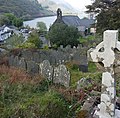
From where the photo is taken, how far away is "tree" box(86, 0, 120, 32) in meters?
23.4

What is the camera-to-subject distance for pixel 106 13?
2436 centimetres

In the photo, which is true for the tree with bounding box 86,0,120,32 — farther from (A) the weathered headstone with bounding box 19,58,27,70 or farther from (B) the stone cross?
(B) the stone cross

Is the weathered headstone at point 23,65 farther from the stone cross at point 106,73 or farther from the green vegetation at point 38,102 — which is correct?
the stone cross at point 106,73

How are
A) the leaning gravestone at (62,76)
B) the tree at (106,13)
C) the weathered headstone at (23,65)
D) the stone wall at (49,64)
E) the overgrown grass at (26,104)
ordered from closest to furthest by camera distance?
the overgrown grass at (26,104) → the leaning gravestone at (62,76) → the stone wall at (49,64) → the weathered headstone at (23,65) → the tree at (106,13)

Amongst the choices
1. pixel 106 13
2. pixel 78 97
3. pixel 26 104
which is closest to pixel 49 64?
pixel 78 97

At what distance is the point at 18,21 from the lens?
69500 millimetres

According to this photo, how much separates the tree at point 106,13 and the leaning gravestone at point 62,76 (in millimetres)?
11762

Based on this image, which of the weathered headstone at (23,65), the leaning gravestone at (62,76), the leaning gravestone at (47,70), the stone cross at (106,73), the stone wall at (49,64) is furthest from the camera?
the weathered headstone at (23,65)

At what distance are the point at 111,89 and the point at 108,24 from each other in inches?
764

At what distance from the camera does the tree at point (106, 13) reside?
23.4 meters

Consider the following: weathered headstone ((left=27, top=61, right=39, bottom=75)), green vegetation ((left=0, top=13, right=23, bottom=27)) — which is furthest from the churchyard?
green vegetation ((left=0, top=13, right=23, bottom=27))

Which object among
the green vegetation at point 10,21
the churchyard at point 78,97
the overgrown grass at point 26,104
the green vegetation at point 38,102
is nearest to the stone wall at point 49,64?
the churchyard at point 78,97

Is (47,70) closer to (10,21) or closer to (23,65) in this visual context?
(23,65)

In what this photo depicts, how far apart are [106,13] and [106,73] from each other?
1986 centimetres
